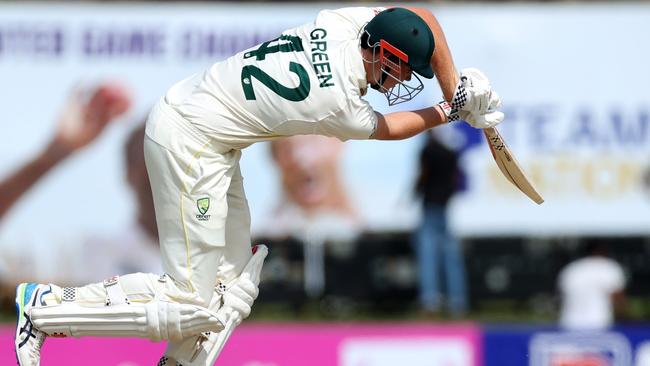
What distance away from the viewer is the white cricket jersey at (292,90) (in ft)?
18.2

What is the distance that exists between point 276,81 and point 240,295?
1.03 m

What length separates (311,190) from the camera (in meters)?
11.3

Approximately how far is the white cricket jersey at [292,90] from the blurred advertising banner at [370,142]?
5409 mm

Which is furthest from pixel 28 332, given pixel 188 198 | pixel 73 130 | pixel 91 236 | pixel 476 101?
pixel 73 130

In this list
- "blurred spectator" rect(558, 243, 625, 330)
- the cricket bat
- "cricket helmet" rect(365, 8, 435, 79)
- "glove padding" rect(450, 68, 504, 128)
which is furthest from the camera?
"blurred spectator" rect(558, 243, 625, 330)

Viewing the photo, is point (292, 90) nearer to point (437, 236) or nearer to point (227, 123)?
point (227, 123)

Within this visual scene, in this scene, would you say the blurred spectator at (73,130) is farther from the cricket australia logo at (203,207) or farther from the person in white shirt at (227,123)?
the cricket australia logo at (203,207)

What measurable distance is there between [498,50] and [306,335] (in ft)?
13.8

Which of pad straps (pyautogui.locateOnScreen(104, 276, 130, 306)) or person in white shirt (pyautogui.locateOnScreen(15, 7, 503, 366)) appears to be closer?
person in white shirt (pyautogui.locateOnScreen(15, 7, 503, 366))

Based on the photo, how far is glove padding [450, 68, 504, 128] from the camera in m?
5.68

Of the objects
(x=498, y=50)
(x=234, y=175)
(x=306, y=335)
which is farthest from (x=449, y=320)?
(x=234, y=175)

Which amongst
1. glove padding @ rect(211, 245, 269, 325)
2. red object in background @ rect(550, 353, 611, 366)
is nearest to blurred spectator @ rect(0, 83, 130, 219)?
red object in background @ rect(550, 353, 611, 366)

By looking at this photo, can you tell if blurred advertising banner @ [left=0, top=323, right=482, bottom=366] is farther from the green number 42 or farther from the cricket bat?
the green number 42

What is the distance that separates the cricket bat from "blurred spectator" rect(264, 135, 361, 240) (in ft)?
16.7
